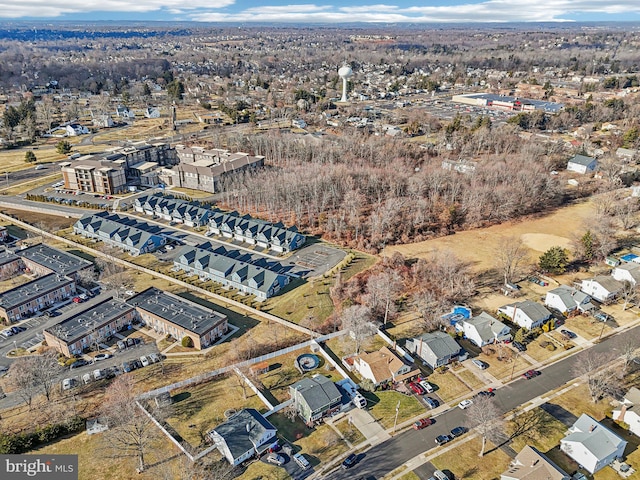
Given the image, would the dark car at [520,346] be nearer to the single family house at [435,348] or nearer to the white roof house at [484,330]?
the white roof house at [484,330]

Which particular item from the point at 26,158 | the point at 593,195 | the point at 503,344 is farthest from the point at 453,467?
the point at 26,158

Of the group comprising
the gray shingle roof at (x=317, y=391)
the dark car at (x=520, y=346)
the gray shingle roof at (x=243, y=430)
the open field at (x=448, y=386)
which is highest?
the gray shingle roof at (x=317, y=391)

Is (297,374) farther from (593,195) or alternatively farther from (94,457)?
(593,195)

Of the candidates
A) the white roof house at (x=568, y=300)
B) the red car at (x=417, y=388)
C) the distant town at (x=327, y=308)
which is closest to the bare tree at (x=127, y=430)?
the distant town at (x=327, y=308)

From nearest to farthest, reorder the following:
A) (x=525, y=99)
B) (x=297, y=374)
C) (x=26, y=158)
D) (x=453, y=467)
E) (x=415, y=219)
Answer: (x=453, y=467) → (x=297, y=374) → (x=415, y=219) → (x=26, y=158) → (x=525, y=99)

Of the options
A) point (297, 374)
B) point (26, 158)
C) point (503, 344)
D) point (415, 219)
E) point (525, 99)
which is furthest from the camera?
point (525, 99)

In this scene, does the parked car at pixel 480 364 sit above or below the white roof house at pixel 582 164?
below

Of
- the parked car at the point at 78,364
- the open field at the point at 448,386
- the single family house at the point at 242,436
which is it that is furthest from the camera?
the parked car at the point at 78,364
